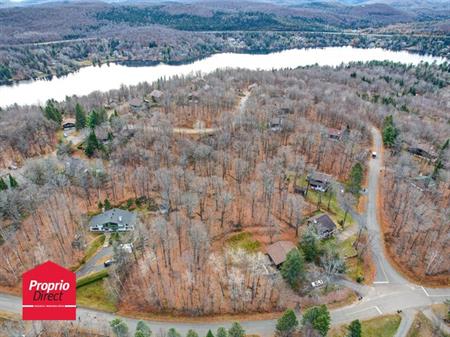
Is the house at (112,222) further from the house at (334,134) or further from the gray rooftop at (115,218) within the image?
the house at (334,134)

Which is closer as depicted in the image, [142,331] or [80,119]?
[142,331]

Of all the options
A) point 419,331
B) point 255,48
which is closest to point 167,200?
point 419,331

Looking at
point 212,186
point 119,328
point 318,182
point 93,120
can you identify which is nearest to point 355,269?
point 318,182

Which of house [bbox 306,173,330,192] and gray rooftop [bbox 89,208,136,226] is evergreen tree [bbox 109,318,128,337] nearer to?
gray rooftop [bbox 89,208,136,226]

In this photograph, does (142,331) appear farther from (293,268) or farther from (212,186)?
(212,186)

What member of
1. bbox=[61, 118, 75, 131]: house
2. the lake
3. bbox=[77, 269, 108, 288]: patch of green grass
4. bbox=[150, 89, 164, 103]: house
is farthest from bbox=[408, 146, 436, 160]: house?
the lake
